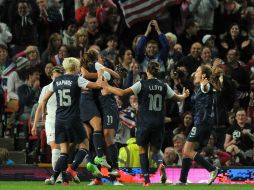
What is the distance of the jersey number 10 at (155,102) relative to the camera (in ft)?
70.3

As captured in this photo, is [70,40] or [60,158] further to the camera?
[70,40]

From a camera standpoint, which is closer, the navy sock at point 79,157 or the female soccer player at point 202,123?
the navy sock at point 79,157

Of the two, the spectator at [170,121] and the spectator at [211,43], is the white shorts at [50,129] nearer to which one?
the spectator at [170,121]

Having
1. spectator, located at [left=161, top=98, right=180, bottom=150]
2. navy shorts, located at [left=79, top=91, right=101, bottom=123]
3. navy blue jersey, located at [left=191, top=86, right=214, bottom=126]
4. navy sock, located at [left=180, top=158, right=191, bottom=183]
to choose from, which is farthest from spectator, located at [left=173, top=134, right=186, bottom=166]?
navy shorts, located at [left=79, top=91, right=101, bottom=123]

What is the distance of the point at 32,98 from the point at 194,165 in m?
4.22

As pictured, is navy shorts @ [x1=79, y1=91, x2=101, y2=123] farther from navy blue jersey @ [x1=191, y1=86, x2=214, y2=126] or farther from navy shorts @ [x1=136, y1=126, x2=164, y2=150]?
navy blue jersey @ [x1=191, y1=86, x2=214, y2=126]

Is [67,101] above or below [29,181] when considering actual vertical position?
above

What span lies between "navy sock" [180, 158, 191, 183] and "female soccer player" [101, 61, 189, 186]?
0.83 m

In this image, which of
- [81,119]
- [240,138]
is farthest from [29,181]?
[240,138]

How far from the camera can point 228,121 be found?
88.8 feet

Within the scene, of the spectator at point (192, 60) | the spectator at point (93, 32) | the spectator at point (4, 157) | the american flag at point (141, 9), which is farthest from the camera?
the american flag at point (141, 9)

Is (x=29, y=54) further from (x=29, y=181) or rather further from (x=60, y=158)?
(x=60, y=158)

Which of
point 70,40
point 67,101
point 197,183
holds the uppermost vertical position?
point 70,40

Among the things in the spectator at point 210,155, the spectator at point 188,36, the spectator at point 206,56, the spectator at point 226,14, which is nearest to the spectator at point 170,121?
the spectator at point 210,155
